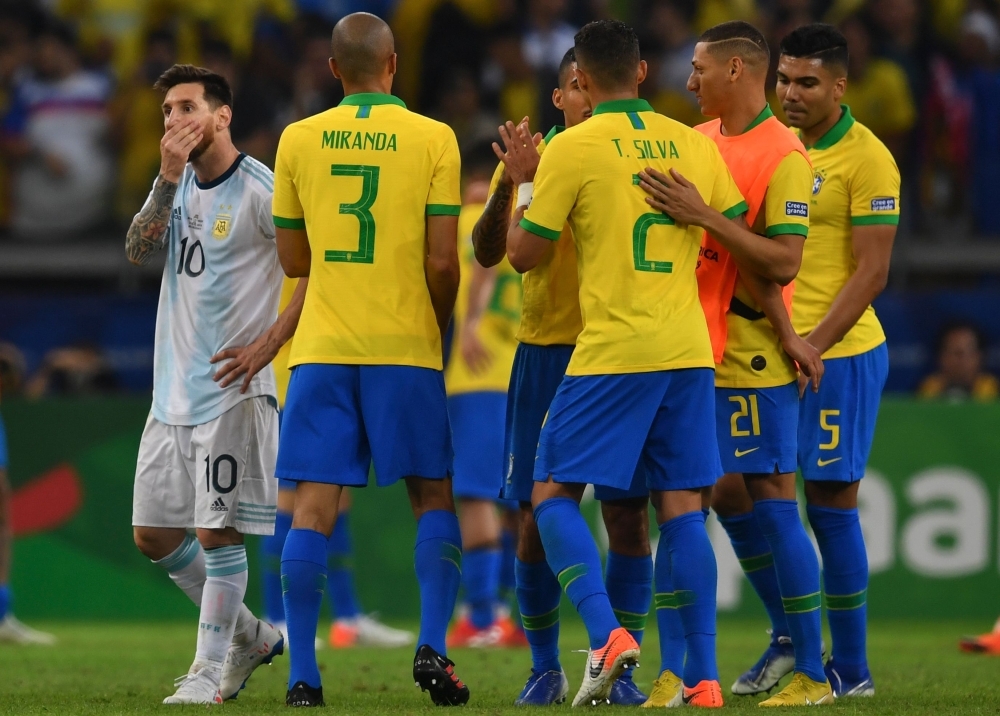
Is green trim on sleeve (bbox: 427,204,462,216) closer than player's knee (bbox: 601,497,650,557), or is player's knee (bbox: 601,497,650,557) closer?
green trim on sleeve (bbox: 427,204,462,216)

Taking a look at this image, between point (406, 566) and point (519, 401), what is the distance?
16.0 feet

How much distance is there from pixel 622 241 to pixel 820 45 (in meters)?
1.63

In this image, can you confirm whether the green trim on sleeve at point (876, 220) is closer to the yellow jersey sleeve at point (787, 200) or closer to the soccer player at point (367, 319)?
the yellow jersey sleeve at point (787, 200)

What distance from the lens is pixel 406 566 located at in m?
10.2

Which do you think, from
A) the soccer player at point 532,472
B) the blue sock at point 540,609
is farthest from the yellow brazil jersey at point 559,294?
the blue sock at point 540,609

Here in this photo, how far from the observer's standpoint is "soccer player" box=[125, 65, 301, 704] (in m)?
5.68

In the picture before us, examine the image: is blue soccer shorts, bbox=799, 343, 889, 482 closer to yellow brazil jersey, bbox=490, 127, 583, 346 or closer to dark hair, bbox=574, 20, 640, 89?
yellow brazil jersey, bbox=490, 127, 583, 346

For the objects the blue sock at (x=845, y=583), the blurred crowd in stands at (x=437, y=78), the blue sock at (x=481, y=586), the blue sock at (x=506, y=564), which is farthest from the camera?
the blurred crowd in stands at (x=437, y=78)

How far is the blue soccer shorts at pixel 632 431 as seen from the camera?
4992mm

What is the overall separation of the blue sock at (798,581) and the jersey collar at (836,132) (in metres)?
1.58

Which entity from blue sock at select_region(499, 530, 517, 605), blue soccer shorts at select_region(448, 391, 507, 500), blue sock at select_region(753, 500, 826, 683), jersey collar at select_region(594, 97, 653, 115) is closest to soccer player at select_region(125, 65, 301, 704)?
jersey collar at select_region(594, 97, 653, 115)

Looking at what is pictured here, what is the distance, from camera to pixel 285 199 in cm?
541

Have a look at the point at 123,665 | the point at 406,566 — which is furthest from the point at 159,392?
the point at 406,566

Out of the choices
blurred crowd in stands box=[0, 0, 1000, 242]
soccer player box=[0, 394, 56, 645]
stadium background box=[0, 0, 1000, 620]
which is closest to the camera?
soccer player box=[0, 394, 56, 645]
